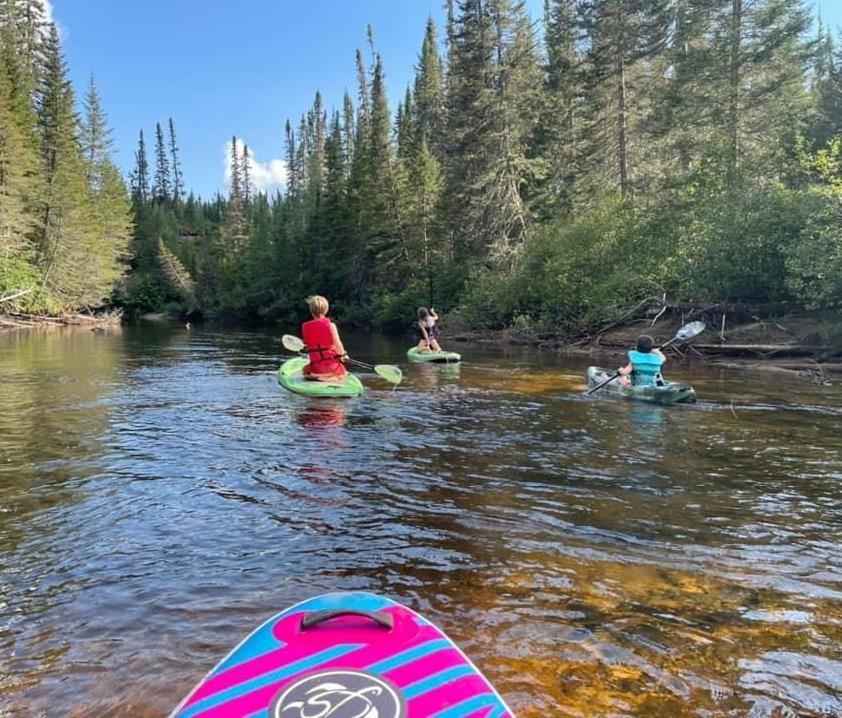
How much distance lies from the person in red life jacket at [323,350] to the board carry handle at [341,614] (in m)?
8.16

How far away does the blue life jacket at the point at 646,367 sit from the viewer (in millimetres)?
11070

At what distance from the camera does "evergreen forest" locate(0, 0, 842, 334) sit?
19.2 metres

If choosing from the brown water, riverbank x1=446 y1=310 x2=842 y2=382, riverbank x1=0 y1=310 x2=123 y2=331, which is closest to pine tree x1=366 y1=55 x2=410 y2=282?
riverbank x1=446 y1=310 x2=842 y2=382

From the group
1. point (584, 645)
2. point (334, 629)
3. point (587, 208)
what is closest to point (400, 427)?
point (584, 645)

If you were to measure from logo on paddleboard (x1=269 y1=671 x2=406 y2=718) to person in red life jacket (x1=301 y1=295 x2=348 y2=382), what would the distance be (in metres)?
8.53

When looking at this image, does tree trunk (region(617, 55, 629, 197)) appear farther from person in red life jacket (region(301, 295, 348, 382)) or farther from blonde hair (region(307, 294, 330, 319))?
blonde hair (region(307, 294, 330, 319))

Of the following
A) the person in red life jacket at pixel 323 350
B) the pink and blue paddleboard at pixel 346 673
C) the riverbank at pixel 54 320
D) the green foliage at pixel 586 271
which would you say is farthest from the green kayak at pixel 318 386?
the riverbank at pixel 54 320

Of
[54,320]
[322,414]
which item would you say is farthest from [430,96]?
[322,414]

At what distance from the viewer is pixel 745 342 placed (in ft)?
58.3

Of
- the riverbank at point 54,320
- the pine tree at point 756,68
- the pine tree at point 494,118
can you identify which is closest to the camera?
the pine tree at point 756,68

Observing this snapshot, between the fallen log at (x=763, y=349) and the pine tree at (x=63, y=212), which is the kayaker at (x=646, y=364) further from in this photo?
the pine tree at (x=63, y=212)

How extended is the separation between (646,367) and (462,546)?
755 cm

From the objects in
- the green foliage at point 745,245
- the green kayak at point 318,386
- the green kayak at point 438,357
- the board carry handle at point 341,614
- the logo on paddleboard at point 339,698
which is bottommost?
the logo on paddleboard at point 339,698

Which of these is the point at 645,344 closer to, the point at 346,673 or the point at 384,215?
the point at 346,673
